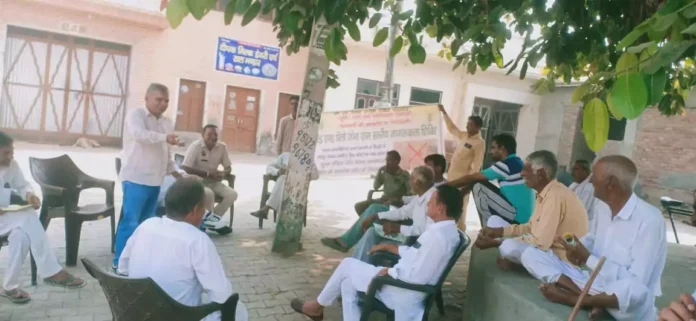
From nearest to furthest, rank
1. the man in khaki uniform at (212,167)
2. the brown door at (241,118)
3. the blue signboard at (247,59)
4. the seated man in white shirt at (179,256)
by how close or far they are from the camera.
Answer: the seated man in white shirt at (179,256) → the man in khaki uniform at (212,167) → the blue signboard at (247,59) → the brown door at (241,118)

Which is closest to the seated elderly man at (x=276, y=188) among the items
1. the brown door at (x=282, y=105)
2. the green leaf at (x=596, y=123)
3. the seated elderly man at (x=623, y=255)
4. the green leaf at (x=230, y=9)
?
the green leaf at (x=230, y=9)

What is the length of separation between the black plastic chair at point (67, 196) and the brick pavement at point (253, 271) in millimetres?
326

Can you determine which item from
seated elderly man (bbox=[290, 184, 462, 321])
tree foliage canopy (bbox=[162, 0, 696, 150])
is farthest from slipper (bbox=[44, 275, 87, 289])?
tree foliage canopy (bbox=[162, 0, 696, 150])

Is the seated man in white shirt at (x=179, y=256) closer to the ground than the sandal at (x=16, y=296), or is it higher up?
higher up

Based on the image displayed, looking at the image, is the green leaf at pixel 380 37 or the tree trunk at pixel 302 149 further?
the tree trunk at pixel 302 149

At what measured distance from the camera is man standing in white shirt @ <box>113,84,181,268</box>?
4008 mm

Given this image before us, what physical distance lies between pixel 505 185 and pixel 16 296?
13.0 ft

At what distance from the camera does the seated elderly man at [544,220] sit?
3049 millimetres

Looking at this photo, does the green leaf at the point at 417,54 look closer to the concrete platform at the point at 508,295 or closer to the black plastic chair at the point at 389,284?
the black plastic chair at the point at 389,284

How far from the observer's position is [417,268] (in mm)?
2934

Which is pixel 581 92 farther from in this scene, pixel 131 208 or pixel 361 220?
pixel 131 208

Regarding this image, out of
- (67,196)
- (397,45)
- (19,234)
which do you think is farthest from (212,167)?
(397,45)

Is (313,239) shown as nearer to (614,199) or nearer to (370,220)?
(370,220)

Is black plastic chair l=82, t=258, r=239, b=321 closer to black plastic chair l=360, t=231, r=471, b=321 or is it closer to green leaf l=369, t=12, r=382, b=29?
black plastic chair l=360, t=231, r=471, b=321
